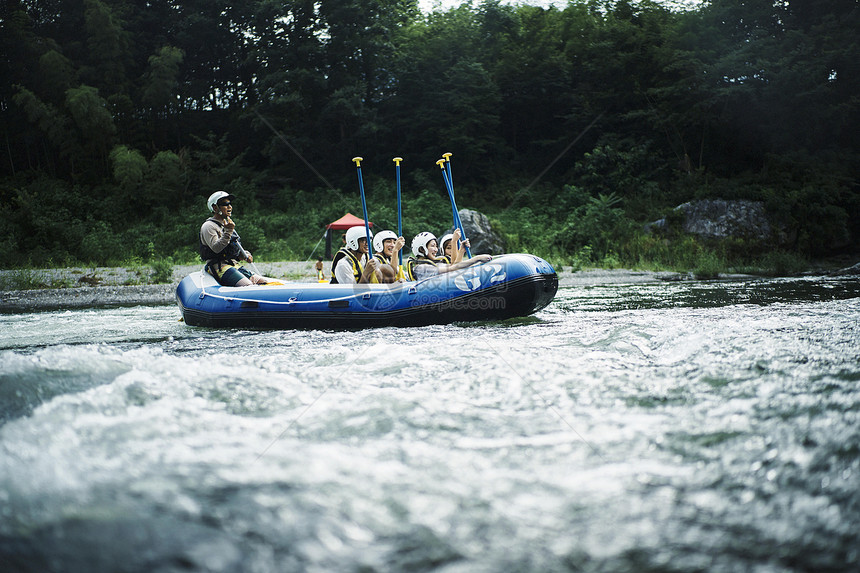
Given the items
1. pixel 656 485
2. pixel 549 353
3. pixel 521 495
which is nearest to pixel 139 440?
pixel 521 495

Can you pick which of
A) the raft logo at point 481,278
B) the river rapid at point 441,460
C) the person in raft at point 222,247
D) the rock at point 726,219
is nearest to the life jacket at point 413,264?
the raft logo at point 481,278

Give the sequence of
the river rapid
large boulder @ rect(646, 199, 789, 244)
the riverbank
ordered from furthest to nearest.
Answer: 1. large boulder @ rect(646, 199, 789, 244)
2. the riverbank
3. the river rapid

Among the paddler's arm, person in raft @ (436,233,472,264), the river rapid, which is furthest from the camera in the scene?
person in raft @ (436,233,472,264)

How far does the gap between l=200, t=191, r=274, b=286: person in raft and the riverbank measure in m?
3.90

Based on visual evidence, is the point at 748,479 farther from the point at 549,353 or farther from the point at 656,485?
the point at 549,353

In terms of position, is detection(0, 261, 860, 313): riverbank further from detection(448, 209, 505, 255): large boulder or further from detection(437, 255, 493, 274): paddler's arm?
detection(437, 255, 493, 274): paddler's arm

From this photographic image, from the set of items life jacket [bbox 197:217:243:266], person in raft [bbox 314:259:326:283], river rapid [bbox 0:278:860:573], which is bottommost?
river rapid [bbox 0:278:860:573]

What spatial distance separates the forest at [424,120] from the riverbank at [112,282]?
7.45 feet

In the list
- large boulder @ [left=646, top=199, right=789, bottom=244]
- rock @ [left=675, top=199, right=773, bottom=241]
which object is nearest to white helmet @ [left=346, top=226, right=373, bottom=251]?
large boulder @ [left=646, top=199, right=789, bottom=244]

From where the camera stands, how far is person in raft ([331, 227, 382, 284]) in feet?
23.9

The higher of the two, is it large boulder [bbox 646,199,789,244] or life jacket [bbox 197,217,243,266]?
large boulder [bbox 646,199,789,244]

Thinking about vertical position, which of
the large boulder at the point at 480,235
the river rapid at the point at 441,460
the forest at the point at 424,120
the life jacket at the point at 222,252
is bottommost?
the river rapid at the point at 441,460

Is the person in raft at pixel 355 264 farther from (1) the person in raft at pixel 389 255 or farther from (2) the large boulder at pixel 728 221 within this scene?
(2) the large boulder at pixel 728 221

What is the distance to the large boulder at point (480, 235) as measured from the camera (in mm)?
16125
